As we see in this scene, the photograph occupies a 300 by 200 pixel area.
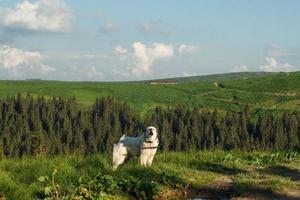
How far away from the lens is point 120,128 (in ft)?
537

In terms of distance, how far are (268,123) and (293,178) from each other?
141994 mm

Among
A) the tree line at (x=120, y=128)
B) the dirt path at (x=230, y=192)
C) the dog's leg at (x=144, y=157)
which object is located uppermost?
the dog's leg at (x=144, y=157)

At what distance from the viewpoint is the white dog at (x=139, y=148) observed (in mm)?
14656

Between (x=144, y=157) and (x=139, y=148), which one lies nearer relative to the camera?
(x=144, y=157)

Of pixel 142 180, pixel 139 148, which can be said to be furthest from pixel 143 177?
pixel 139 148

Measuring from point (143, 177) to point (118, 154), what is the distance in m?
2.09

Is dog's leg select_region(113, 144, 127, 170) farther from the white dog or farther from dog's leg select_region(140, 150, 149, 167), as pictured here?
dog's leg select_region(140, 150, 149, 167)

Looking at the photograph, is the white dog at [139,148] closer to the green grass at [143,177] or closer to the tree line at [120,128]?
the green grass at [143,177]

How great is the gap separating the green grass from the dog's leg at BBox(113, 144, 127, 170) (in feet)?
0.74

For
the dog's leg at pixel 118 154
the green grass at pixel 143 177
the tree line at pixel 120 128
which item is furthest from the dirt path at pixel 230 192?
the tree line at pixel 120 128

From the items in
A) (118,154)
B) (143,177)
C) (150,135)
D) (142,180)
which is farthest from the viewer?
(150,135)

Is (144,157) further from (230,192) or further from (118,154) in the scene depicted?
(230,192)

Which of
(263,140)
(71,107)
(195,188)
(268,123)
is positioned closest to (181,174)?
(195,188)

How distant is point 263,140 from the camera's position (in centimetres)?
14338
